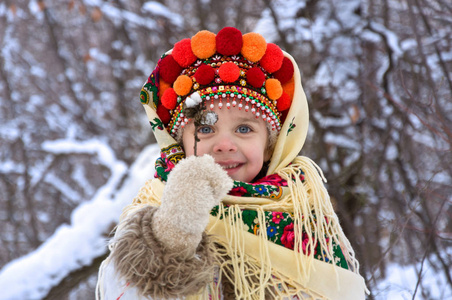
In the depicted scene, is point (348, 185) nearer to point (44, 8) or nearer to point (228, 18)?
point (228, 18)

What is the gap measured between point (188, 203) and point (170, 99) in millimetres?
607

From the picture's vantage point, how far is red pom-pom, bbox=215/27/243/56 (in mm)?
1543

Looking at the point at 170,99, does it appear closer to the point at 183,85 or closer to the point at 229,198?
the point at 183,85

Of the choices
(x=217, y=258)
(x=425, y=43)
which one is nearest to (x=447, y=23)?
(x=425, y=43)

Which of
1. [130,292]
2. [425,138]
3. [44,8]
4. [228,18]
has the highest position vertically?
[44,8]

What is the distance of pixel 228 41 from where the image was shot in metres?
1.54

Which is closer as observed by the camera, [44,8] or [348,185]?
[348,185]

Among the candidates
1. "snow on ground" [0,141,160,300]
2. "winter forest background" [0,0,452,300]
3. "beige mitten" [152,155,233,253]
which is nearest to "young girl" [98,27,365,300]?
"beige mitten" [152,155,233,253]

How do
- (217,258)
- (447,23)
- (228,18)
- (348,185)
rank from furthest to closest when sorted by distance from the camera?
(228,18)
(348,185)
(447,23)
(217,258)

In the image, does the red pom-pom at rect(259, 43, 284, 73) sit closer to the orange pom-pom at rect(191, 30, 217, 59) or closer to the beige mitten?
the orange pom-pom at rect(191, 30, 217, 59)

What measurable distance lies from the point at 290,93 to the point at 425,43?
1.92m

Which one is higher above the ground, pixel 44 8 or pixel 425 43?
pixel 44 8

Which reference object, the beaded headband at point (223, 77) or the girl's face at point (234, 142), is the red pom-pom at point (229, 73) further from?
the girl's face at point (234, 142)

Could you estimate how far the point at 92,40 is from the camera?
548cm
